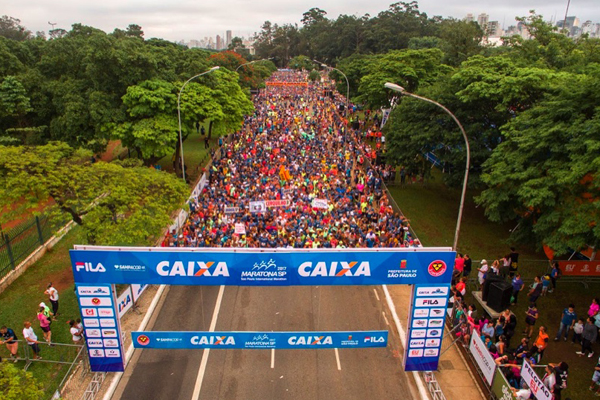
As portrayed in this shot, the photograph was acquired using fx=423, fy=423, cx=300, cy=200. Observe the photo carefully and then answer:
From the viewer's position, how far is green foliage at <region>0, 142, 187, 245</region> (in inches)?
661

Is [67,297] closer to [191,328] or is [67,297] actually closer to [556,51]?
[191,328]

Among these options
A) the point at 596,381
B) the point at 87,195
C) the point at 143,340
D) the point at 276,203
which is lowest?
the point at 596,381

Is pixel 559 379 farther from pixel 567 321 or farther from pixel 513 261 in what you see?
pixel 513 261

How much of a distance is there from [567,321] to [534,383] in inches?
197

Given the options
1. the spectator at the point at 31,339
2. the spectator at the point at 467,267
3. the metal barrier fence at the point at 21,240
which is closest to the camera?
the spectator at the point at 31,339

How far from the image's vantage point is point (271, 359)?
15141 millimetres

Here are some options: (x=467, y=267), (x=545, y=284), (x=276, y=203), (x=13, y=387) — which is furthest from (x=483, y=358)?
(x=276, y=203)

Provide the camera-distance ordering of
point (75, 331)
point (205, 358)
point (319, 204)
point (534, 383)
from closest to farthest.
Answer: point (534, 383) → point (75, 331) → point (205, 358) → point (319, 204)

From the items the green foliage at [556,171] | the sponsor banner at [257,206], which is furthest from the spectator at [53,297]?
the green foliage at [556,171]

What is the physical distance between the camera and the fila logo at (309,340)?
13.6 meters

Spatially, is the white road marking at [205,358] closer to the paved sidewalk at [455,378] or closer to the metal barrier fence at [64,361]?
the metal barrier fence at [64,361]

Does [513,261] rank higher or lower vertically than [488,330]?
higher

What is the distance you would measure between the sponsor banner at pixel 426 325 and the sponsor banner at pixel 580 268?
30.9 ft

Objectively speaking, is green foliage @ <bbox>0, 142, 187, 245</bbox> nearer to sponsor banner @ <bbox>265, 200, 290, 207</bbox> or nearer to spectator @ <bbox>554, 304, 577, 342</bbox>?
sponsor banner @ <bbox>265, 200, 290, 207</bbox>
